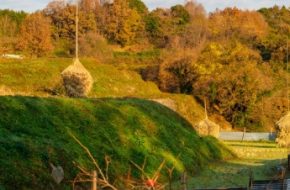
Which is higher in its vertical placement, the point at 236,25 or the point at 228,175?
the point at 236,25

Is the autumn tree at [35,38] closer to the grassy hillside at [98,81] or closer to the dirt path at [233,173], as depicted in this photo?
the grassy hillside at [98,81]

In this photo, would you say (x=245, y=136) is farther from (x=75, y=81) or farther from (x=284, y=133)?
(x=75, y=81)

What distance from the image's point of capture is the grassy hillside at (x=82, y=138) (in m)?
12.8

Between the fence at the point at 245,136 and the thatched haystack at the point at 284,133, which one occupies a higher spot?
the thatched haystack at the point at 284,133

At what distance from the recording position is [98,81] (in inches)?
1951

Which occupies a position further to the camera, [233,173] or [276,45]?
[276,45]

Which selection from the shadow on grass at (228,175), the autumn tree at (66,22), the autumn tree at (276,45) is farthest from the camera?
the autumn tree at (66,22)

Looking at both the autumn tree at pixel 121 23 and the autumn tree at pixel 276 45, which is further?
the autumn tree at pixel 121 23

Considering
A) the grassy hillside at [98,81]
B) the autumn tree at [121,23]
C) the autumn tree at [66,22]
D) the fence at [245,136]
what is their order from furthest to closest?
the autumn tree at [121,23] < the autumn tree at [66,22] < the fence at [245,136] < the grassy hillside at [98,81]

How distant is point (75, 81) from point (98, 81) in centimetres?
1943

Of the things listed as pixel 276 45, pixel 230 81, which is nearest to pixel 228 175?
pixel 230 81

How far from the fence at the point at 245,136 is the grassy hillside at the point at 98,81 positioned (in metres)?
3.30

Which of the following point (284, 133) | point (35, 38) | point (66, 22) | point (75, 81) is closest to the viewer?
point (75, 81)

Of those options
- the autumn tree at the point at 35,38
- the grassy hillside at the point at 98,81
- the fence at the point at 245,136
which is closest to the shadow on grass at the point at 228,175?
the grassy hillside at the point at 98,81
